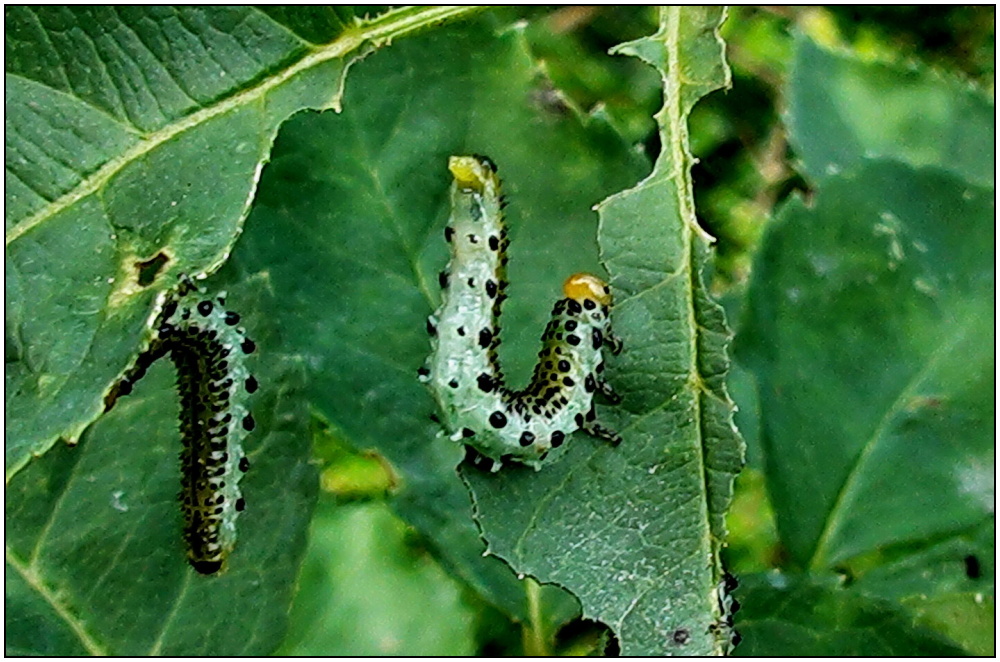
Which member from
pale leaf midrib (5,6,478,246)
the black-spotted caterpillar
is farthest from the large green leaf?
the black-spotted caterpillar

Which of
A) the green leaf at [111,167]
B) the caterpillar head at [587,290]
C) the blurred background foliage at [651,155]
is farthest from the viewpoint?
the blurred background foliage at [651,155]

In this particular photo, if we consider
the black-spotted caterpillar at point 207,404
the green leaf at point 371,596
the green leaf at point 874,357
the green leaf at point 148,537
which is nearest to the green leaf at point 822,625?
the green leaf at point 874,357

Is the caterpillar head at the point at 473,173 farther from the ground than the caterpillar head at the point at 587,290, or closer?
farther from the ground

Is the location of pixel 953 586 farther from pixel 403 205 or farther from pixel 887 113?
pixel 403 205

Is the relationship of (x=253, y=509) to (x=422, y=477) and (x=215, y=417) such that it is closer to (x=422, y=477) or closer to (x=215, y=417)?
(x=215, y=417)

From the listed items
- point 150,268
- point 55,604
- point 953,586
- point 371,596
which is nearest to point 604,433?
point 150,268

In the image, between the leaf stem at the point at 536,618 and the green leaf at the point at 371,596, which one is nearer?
the leaf stem at the point at 536,618

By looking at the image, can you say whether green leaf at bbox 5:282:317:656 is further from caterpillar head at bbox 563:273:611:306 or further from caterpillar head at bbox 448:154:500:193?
caterpillar head at bbox 563:273:611:306

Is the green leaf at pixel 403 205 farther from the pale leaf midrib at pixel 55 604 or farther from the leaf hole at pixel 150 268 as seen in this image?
the pale leaf midrib at pixel 55 604

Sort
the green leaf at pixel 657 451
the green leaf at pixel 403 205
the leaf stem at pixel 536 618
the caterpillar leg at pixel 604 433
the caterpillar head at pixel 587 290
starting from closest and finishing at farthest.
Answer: the green leaf at pixel 657 451 → the caterpillar leg at pixel 604 433 → the caterpillar head at pixel 587 290 → the green leaf at pixel 403 205 → the leaf stem at pixel 536 618
